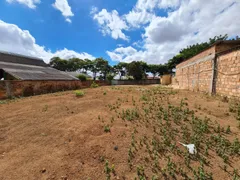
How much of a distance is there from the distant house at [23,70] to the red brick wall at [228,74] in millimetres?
15359

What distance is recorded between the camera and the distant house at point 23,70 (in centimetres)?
1149

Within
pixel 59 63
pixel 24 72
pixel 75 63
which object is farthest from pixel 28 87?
pixel 59 63

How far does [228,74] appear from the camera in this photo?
5.67 meters

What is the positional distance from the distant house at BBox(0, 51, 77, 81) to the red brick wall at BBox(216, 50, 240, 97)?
15.4 m

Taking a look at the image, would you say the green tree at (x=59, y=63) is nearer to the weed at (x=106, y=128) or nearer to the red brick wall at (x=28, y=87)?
the red brick wall at (x=28, y=87)

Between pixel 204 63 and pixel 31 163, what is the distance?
1022 centimetres

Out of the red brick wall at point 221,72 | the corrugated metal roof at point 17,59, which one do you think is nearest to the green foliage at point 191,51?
the red brick wall at point 221,72

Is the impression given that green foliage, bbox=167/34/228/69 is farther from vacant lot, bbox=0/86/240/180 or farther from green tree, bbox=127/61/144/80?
vacant lot, bbox=0/86/240/180

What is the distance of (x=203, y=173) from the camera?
5.46 ft

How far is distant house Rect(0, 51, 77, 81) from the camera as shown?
11.5 metres

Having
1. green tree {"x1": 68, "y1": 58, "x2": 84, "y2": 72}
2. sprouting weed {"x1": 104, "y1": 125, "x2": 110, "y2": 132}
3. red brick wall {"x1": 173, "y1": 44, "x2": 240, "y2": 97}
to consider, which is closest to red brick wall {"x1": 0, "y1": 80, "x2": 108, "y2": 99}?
sprouting weed {"x1": 104, "y1": 125, "x2": 110, "y2": 132}

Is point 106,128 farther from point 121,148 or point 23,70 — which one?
point 23,70

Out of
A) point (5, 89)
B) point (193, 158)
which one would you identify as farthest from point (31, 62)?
point (193, 158)

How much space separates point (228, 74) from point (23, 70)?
62.2 ft
